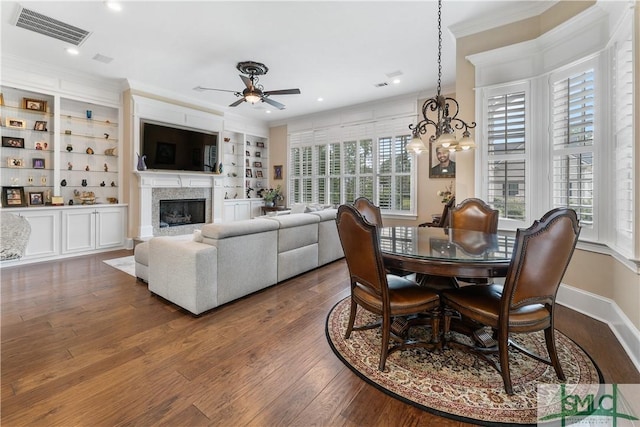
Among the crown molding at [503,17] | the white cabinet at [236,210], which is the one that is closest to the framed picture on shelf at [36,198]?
the white cabinet at [236,210]

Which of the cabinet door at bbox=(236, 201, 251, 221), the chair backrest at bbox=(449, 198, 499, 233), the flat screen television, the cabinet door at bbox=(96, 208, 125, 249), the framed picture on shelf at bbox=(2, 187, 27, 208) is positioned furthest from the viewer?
the cabinet door at bbox=(236, 201, 251, 221)

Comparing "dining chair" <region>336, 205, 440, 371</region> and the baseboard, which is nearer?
"dining chair" <region>336, 205, 440, 371</region>

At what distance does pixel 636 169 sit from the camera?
2057mm

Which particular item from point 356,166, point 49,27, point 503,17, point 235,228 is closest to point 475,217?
point 503,17

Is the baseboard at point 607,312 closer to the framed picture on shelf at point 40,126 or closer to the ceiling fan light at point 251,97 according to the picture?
the ceiling fan light at point 251,97

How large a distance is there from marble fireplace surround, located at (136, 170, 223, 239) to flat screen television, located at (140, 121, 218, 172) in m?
0.21

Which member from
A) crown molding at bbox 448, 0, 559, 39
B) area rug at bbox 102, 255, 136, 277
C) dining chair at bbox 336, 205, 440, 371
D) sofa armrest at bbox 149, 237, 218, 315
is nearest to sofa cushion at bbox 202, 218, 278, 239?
sofa armrest at bbox 149, 237, 218, 315

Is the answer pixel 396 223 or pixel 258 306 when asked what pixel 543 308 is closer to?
pixel 258 306

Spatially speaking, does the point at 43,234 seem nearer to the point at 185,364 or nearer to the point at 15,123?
the point at 15,123

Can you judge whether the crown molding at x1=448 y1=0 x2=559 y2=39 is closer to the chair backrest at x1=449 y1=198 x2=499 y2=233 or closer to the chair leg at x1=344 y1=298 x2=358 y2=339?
the chair backrest at x1=449 y1=198 x2=499 y2=233

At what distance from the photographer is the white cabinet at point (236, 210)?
7391 millimetres

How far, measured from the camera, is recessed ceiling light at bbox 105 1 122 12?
3.01 meters

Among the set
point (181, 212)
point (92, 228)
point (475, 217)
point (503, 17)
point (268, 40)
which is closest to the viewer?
point (475, 217)

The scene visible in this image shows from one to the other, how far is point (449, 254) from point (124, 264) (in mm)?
4645
